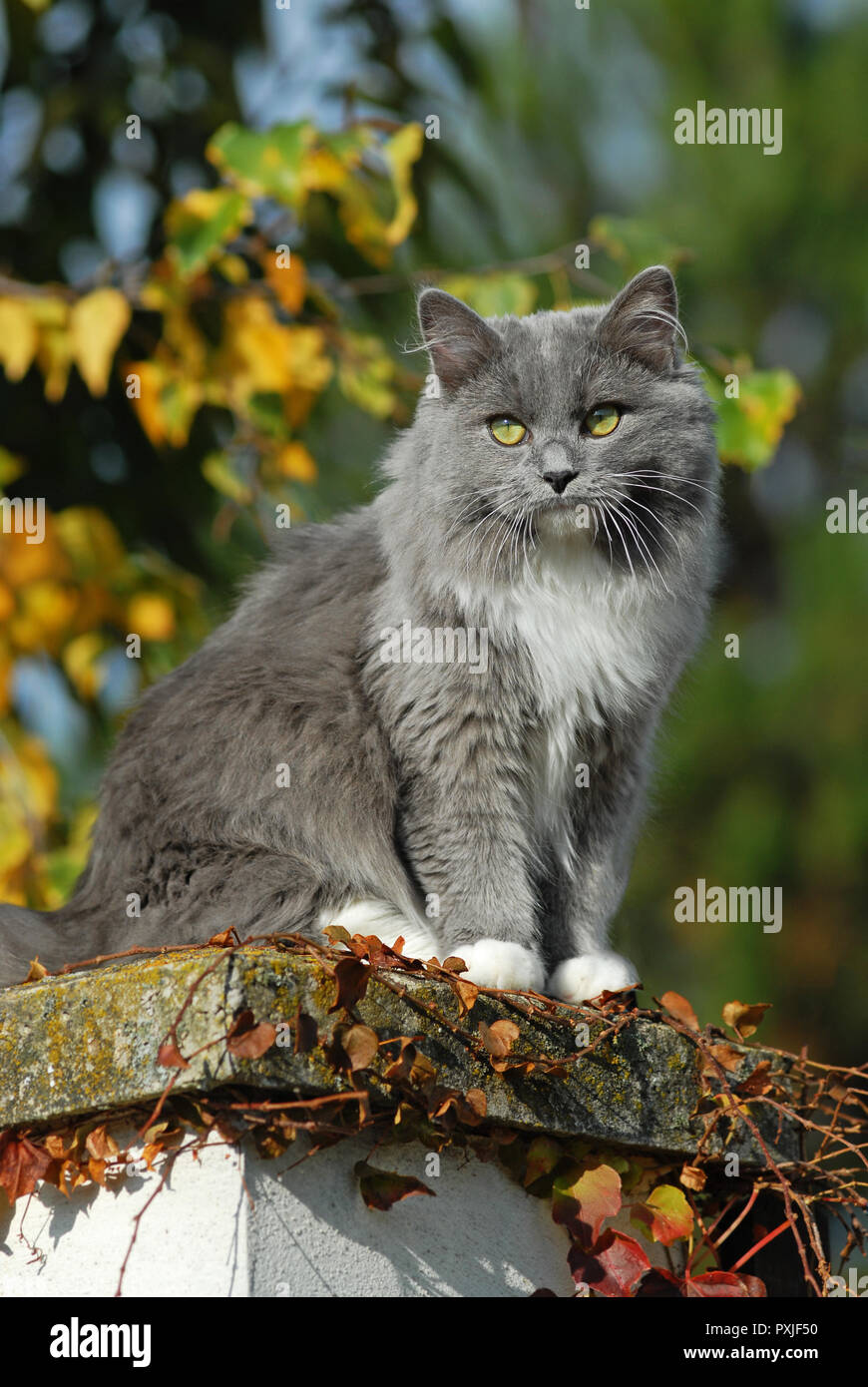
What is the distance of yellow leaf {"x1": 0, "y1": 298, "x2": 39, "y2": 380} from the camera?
10.6 ft

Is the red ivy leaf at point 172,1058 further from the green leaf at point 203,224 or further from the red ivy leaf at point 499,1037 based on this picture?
the green leaf at point 203,224

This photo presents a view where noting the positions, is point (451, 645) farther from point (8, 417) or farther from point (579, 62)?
point (579, 62)

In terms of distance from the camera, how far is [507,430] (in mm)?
2465

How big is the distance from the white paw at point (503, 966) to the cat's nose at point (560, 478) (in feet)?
Answer: 2.55

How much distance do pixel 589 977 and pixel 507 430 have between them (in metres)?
0.97

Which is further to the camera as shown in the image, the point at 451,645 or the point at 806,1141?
the point at 451,645

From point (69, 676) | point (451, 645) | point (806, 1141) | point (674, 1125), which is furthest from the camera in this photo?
point (69, 676)

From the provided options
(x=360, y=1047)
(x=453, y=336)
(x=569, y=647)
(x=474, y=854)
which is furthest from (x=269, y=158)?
(x=360, y=1047)

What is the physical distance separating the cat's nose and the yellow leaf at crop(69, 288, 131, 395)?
1.30 meters

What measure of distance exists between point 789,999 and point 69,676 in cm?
351

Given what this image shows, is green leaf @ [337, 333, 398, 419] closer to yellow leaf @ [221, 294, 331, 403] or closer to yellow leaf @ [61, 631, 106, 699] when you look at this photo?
yellow leaf @ [221, 294, 331, 403]

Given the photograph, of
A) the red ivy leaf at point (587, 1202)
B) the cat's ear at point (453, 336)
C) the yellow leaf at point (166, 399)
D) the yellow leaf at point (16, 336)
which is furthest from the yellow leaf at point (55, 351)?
the red ivy leaf at point (587, 1202)

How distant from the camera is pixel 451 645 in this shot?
2412 mm

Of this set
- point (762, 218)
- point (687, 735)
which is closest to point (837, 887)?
point (687, 735)
